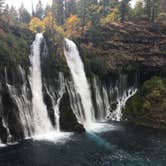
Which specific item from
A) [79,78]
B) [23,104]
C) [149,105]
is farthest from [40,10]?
[23,104]

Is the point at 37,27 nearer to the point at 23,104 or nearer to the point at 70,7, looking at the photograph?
the point at 70,7

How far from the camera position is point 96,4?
63.9 meters

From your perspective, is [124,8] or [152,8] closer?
[152,8]

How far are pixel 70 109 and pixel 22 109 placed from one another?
5804mm

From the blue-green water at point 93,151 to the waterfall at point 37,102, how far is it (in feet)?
10.4

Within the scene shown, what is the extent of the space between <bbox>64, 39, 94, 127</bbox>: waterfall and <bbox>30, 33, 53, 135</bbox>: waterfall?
526cm

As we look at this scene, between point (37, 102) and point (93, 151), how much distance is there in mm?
9586

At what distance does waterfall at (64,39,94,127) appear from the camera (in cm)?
3343

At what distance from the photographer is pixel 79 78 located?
3525 cm

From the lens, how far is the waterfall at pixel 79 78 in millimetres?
33434

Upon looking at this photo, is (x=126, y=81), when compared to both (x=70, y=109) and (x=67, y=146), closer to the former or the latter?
(x=70, y=109)

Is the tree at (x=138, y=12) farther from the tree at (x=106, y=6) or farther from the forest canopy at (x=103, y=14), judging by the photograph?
the tree at (x=106, y=6)

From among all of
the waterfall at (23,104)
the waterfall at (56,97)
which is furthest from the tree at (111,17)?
the waterfall at (23,104)

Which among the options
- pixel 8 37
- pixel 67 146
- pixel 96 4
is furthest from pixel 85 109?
pixel 96 4
